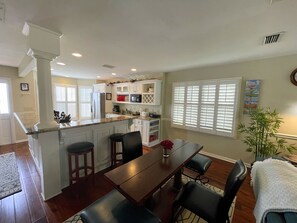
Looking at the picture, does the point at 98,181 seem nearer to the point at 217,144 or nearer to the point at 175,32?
the point at 175,32

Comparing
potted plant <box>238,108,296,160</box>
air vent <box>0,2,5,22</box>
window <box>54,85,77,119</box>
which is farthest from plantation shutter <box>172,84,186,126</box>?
window <box>54,85,77,119</box>

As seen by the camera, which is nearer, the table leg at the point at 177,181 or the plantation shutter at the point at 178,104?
the table leg at the point at 177,181

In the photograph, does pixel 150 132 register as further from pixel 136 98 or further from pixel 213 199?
pixel 213 199

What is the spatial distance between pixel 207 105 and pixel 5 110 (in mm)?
6139

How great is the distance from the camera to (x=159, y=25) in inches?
65.1

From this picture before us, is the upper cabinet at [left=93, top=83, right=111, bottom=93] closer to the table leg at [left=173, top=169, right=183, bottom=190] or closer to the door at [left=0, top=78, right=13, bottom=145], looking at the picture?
the door at [left=0, top=78, right=13, bottom=145]

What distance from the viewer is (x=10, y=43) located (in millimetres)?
2334

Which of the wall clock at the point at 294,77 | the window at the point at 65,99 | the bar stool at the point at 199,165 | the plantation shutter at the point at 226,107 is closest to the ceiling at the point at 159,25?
the wall clock at the point at 294,77

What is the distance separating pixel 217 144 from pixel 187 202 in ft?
8.53

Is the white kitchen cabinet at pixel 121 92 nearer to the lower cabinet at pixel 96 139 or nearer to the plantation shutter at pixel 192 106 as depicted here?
the lower cabinet at pixel 96 139

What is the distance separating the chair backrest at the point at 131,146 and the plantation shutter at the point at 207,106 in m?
2.23

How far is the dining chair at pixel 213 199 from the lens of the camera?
46.8 inches

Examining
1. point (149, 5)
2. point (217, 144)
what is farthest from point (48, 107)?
point (217, 144)

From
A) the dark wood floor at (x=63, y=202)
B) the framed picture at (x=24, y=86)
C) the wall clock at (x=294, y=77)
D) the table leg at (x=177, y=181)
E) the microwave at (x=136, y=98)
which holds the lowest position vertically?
the dark wood floor at (x=63, y=202)
